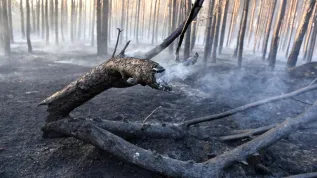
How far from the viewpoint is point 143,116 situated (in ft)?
20.5

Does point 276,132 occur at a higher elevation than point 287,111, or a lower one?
higher

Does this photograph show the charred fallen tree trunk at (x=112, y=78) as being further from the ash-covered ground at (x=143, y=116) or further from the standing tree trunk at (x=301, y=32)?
the standing tree trunk at (x=301, y=32)

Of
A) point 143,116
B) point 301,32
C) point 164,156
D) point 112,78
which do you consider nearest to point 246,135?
point 164,156

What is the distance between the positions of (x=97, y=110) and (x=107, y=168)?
2.92 meters

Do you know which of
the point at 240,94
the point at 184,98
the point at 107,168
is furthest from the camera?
the point at 240,94

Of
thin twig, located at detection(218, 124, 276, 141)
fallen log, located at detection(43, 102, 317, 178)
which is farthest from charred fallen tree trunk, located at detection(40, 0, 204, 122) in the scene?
thin twig, located at detection(218, 124, 276, 141)

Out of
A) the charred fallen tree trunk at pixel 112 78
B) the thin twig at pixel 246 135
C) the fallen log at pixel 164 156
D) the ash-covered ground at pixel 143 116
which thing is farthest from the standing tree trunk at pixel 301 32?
the charred fallen tree trunk at pixel 112 78

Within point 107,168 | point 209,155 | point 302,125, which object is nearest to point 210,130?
point 209,155

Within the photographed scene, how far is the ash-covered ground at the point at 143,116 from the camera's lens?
3.85 m

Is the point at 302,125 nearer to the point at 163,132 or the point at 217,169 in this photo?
the point at 217,169

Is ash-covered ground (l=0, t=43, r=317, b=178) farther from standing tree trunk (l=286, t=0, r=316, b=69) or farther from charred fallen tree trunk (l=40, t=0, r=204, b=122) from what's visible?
standing tree trunk (l=286, t=0, r=316, b=69)

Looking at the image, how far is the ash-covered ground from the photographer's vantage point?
12.6 feet

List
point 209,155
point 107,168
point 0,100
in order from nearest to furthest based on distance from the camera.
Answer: point 107,168 → point 209,155 → point 0,100

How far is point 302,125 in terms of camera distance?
14.4 ft
